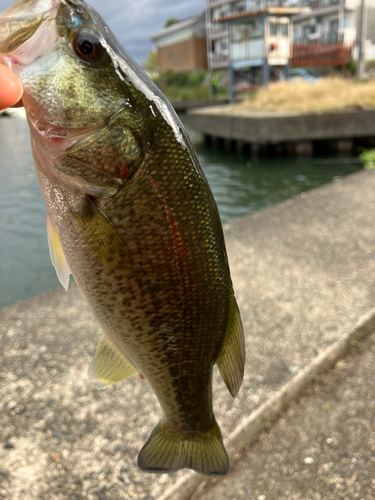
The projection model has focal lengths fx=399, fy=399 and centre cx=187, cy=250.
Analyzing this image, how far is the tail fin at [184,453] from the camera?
1387 millimetres

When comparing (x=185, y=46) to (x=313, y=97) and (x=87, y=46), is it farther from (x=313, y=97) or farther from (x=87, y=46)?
(x=87, y=46)

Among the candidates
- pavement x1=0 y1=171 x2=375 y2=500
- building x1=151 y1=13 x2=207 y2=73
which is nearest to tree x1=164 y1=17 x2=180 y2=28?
building x1=151 y1=13 x2=207 y2=73

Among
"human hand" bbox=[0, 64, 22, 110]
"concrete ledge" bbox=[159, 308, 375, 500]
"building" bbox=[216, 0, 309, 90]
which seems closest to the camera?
"human hand" bbox=[0, 64, 22, 110]

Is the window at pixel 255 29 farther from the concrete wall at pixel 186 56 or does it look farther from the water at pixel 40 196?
the concrete wall at pixel 186 56

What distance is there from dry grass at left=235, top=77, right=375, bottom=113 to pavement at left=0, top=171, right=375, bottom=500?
1244 cm

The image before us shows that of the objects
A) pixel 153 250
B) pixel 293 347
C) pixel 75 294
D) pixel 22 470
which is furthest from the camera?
pixel 75 294

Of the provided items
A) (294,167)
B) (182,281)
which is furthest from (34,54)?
(294,167)

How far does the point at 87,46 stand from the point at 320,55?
30849mm

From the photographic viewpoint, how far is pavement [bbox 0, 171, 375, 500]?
6.36 feet

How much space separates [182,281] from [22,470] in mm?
1486

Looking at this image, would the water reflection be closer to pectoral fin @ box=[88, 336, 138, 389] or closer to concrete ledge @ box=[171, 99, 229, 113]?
pectoral fin @ box=[88, 336, 138, 389]

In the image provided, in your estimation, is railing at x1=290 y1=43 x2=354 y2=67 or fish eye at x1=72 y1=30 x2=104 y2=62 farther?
railing at x1=290 y1=43 x2=354 y2=67

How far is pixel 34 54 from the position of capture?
3.12 feet

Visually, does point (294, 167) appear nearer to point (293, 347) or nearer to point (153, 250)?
point (293, 347)
